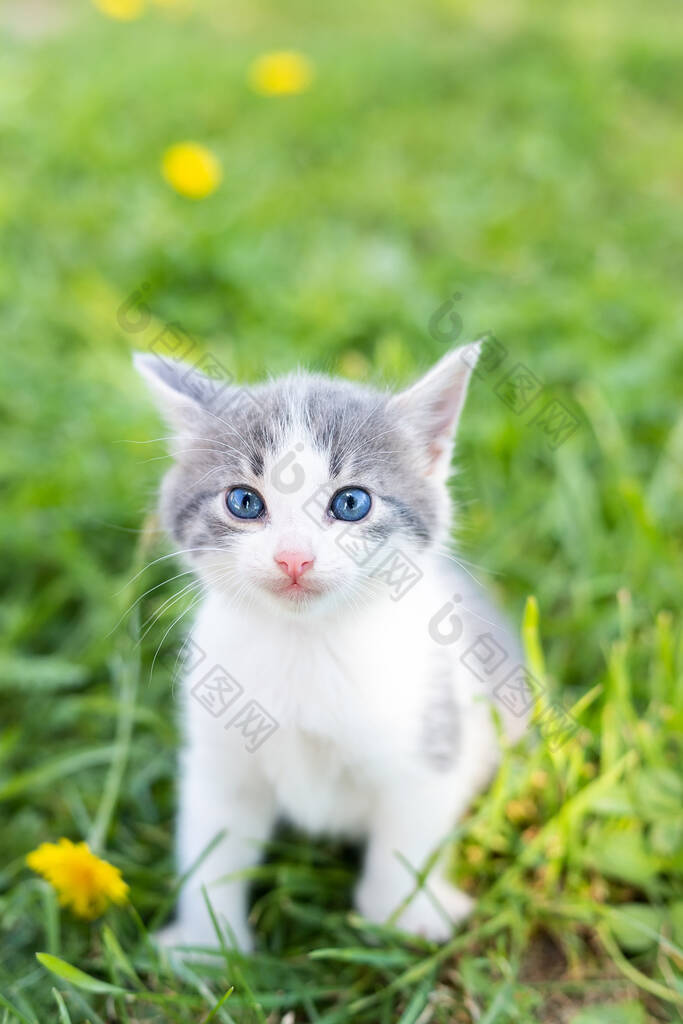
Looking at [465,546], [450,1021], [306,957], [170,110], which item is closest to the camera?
[450,1021]

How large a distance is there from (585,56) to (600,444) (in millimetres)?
3263

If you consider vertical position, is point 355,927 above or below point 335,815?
below

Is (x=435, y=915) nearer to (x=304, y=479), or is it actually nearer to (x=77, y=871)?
(x=77, y=871)

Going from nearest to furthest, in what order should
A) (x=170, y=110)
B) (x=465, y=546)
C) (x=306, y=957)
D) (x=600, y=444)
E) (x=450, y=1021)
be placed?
(x=450, y=1021), (x=306, y=957), (x=465, y=546), (x=600, y=444), (x=170, y=110)

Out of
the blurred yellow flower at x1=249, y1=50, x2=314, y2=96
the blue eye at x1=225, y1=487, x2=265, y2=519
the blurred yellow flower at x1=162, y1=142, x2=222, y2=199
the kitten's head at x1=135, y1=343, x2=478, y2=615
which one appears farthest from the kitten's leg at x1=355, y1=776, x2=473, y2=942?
the blurred yellow flower at x1=249, y1=50, x2=314, y2=96

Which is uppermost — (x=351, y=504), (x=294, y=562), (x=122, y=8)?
(x=122, y=8)

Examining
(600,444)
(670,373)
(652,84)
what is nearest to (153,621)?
(600,444)

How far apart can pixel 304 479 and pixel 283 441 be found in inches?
3.2

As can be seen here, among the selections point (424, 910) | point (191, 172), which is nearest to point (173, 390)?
point (424, 910)

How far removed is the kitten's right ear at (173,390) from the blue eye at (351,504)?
329mm

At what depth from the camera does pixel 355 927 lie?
70.5 inches

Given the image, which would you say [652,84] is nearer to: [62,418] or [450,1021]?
[62,418]

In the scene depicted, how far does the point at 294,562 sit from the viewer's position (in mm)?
1407

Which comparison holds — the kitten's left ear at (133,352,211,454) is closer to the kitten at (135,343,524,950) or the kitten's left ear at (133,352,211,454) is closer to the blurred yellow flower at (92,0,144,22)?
the kitten at (135,343,524,950)
